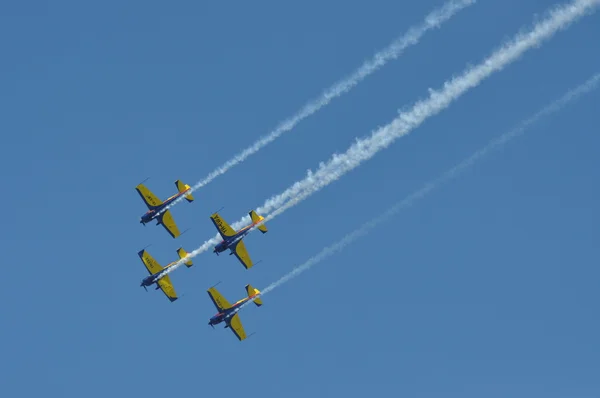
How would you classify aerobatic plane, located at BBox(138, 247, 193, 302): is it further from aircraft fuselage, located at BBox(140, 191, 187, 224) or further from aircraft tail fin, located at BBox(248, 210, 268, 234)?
aircraft tail fin, located at BBox(248, 210, 268, 234)

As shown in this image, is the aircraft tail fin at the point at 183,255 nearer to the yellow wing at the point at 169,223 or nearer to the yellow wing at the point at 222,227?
the yellow wing at the point at 169,223

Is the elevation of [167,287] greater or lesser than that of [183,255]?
lesser

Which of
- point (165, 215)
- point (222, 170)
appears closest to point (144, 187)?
point (165, 215)

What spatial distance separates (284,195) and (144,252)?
12.4 meters

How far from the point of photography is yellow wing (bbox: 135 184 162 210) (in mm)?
73875

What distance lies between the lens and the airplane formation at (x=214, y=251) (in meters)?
72.2

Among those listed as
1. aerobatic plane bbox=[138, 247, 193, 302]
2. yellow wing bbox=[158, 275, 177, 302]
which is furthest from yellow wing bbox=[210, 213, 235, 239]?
yellow wing bbox=[158, 275, 177, 302]

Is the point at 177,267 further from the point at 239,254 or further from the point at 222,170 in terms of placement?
the point at 222,170

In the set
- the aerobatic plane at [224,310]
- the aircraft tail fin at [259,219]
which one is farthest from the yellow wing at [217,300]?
the aircraft tail fin at [259,219]

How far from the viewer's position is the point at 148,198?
7400 centimetres

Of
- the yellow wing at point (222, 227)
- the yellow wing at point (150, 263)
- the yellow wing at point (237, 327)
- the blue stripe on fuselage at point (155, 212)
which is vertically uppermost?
the blue stripe on fuselage at point (155, 212)

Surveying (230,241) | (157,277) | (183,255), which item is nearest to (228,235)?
(230,241)

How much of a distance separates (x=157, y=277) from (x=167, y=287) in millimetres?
985

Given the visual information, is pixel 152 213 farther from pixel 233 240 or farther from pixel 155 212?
pixel 233 240
